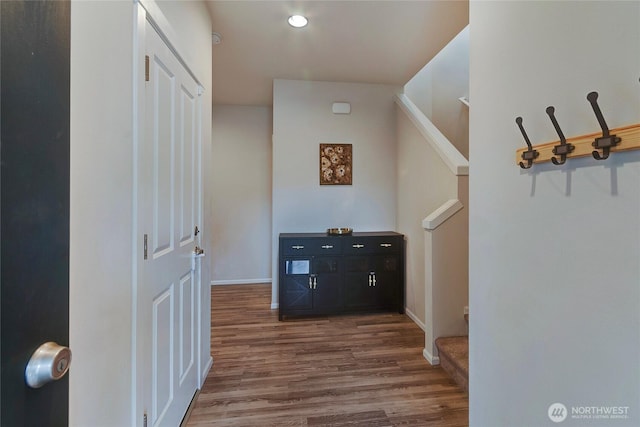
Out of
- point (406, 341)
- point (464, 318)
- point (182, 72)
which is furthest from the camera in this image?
point (406, 341)

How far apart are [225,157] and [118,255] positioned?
3.82 meters

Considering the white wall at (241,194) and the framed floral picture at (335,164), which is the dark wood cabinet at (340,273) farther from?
the white wall at (241,194)

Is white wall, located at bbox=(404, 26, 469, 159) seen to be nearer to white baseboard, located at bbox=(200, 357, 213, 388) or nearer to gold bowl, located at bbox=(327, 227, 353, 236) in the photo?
gold bowl, located at bbox=(327, 227, 353, 236)

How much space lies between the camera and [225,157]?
4633mm

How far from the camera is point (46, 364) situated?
464mm

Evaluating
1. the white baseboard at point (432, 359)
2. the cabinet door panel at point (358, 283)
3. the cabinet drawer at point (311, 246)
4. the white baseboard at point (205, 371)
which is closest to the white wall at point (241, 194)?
the cabinet drawer at point (311, 246)

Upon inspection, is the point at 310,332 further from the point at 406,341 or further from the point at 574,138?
the point at 574,138

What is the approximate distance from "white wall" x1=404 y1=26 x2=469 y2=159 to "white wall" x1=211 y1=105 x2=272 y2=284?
7.54 feet

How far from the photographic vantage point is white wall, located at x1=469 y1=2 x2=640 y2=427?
70 centimetres

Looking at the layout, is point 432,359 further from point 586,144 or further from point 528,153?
point 586,144

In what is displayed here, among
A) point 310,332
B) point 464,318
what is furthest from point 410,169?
point 310,332

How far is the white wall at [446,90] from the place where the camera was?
4.14 metres

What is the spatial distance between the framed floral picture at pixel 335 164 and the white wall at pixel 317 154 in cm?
6

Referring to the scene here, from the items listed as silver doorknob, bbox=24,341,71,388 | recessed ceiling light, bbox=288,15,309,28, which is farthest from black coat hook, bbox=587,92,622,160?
recessed ceiling light, bbox=288,15,309,28
